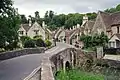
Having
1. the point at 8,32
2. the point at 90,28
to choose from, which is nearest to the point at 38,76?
the point at 8,32

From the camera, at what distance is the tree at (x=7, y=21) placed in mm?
35156

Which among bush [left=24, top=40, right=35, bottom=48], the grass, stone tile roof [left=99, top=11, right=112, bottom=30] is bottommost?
the grass

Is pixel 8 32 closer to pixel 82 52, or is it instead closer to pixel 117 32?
pixel 82 52

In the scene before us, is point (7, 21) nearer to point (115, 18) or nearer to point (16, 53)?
point (16, 53)

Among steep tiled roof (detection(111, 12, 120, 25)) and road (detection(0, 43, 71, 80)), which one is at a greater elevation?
steep tiled roof (detection(111, 12, 120, 25))

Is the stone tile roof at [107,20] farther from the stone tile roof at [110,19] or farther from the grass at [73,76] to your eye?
the grass at [73,76]

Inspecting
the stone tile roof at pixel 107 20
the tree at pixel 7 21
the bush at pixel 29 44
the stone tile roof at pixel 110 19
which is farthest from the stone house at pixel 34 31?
the tree at pixel 7 21

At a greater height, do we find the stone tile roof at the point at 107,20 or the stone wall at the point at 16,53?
the stone tile roof at the point at 107,20

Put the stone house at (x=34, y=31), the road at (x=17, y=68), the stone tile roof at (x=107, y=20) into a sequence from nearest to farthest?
1. the road at (x=17, y=68)
2. the stone tile roof at (x=107, y=20)
3. the stone house at (x=34, y=31)

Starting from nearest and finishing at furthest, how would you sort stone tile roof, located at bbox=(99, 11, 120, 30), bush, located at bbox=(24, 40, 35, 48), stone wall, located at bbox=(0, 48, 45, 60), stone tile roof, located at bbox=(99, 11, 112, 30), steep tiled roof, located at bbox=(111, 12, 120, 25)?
stone wall, located at bbox=(0, 48, 45, 60) → steep tiled roof, located at bbox=(111, 12, 120, 25) → stone tile roof, located at bbox=(99, 11, 120, 30) → stone tile roof, located at bbox=(99, 11, 112, 30) → bush, located at bbox=(24, 40, 35, 48)

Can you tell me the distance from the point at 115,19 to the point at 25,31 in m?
38.5

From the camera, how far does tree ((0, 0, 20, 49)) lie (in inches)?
1384

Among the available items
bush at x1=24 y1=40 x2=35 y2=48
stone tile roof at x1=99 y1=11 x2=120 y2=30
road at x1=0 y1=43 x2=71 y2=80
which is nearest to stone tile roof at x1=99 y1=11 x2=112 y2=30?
stone tile roof at x1=99 y1=11 x2=120 y2=30

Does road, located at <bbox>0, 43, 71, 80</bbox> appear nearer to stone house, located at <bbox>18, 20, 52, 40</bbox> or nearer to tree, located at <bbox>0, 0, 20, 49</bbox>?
tree, located at <bbox>0, 0, 20, 49</bbox>
